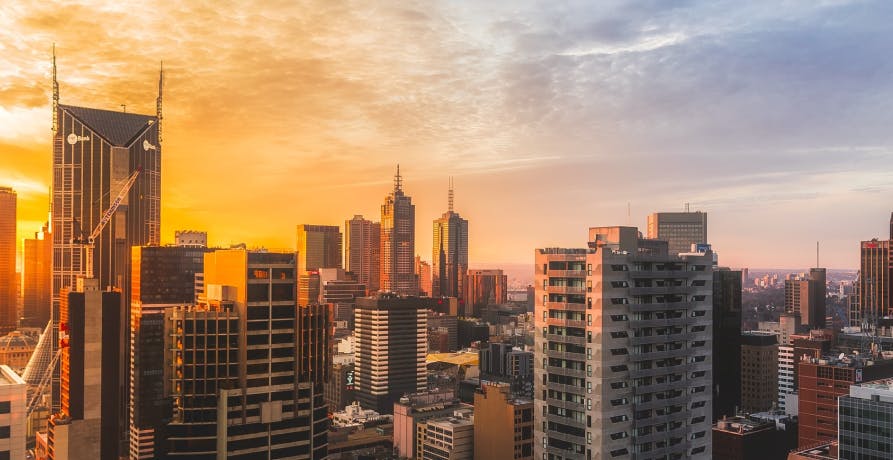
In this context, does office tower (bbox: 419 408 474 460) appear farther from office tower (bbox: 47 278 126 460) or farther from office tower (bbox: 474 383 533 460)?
office tower (bbox: 47 278 126 460)

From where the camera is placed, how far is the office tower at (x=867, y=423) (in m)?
85.7

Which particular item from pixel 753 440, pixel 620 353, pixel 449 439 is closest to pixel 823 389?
pixel 753 440

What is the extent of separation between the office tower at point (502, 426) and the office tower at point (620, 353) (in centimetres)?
6263

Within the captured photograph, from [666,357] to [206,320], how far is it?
5369cm

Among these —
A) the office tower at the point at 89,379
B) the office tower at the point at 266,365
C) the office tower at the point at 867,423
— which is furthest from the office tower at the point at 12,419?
the office tower at the point at 867,423

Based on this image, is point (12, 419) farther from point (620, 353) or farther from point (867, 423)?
point (867, 423)

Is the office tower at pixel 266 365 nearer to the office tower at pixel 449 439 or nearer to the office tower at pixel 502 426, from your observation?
the office tower at pixel 502 426

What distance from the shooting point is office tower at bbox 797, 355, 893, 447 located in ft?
470

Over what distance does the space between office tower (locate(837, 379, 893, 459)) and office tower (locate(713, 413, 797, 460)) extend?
225ft

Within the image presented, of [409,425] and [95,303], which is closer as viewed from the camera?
[95,303]

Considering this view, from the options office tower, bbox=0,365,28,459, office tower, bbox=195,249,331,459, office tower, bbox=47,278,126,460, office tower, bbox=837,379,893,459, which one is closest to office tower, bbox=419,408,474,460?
office tower, bbox=47,278,126,460

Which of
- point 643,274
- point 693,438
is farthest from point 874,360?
point 643,274

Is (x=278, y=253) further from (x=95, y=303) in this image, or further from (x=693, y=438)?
(x=693, y=438)

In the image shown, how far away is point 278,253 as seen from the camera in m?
93.0
